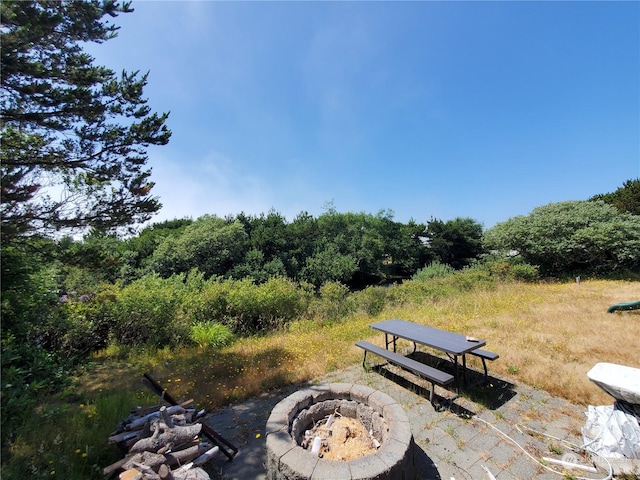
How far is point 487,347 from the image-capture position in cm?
581

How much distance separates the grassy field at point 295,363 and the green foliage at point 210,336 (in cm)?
33

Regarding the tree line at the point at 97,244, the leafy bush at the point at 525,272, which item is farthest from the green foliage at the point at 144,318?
the leafy bush at the point at 525,272

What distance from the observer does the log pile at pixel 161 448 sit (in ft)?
7.54

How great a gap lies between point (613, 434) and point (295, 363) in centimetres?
455

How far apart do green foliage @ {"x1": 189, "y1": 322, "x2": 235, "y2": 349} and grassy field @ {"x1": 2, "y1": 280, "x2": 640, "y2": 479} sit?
33 cm

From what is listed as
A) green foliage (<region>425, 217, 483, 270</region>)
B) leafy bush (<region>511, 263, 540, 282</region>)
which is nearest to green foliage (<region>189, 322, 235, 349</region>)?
leafy bush (<region>511, 263, 540, 282</region>)

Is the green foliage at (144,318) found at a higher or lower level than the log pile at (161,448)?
higher

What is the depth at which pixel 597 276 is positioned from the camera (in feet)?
41.0

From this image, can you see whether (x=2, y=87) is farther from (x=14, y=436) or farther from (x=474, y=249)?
(x=474, y=249)

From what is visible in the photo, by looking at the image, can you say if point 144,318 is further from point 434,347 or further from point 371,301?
point 371,301

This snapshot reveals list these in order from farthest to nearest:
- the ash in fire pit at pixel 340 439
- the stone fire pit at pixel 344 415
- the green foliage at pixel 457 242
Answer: the green foliage at pixel 457 242
the ash in fire pit at pixel 340 439
the stone fire pit at pixel 344 415

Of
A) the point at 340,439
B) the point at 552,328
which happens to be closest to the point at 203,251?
the point at 340,439

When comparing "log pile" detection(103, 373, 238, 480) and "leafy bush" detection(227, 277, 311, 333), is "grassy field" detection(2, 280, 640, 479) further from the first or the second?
"leafy bush" detection(227, 277, 311, 333)

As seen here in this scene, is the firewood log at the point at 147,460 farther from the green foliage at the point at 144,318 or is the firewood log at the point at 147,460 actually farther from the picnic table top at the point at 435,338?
the green foliage at the point at 144,318
